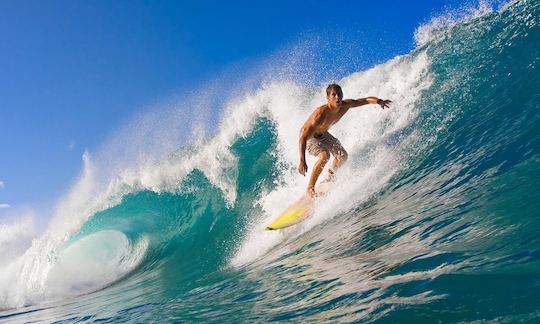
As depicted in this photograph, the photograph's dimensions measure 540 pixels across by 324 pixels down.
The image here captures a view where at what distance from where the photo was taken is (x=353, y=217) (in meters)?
5.80

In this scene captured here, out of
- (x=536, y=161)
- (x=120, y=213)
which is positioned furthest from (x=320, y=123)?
(x=120, y=213)

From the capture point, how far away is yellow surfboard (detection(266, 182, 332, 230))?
7020mm

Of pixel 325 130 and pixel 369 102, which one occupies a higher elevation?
pixel 369 102

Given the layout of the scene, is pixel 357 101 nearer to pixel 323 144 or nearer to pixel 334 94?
pixel 334 94

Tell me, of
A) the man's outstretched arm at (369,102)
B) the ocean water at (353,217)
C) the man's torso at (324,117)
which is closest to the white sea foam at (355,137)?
the ocean water at (353,217)

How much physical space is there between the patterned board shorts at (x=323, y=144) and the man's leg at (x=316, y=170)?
0.35 feet

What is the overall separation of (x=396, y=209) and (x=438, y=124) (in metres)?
3.48

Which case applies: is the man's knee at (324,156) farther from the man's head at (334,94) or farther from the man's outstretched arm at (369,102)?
the man's head at (334,94)

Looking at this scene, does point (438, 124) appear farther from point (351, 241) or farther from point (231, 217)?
point (231, 217)

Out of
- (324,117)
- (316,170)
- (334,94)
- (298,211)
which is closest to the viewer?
(334,94)

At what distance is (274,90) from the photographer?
49.4 ft

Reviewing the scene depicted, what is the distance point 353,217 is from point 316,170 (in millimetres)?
1694

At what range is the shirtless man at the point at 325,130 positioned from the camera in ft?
21.9

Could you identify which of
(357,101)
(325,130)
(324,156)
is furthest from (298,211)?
(357,101)
